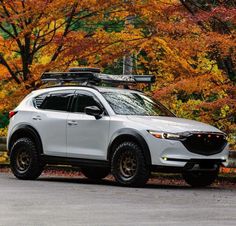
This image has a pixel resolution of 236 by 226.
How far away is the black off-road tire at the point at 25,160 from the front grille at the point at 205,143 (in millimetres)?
3477

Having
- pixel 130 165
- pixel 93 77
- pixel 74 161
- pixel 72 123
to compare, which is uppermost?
pixel 93 77

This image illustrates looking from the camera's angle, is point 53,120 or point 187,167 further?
point 53,120

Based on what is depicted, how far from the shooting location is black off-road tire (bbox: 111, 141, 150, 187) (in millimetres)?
13500

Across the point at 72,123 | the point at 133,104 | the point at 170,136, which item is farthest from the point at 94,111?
the point at 170,136

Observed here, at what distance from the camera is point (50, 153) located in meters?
15.4

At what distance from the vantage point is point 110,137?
1419 cm

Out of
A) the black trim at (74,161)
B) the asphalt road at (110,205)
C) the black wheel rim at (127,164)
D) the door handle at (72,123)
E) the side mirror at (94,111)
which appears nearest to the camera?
the asphalt road at (110,205)

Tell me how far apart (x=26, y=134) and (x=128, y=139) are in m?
2.91

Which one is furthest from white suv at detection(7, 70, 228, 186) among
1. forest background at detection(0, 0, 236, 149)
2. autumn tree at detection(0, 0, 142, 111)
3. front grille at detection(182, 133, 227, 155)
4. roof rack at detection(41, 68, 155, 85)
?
autumn tree at detection(0, 0, 142, 111)

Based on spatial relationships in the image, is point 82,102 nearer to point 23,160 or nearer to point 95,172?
point 23,160

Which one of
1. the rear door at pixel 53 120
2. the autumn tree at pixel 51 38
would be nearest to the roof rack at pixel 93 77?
the rear door at pixel 53 120

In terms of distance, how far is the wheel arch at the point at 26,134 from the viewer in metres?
15.5

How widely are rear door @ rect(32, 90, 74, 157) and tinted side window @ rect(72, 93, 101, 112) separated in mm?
184

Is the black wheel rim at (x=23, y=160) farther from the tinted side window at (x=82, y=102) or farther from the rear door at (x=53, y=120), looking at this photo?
the tinted side window at (x=82, y=102)
